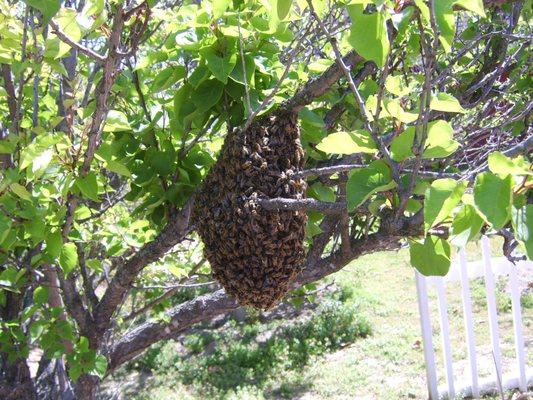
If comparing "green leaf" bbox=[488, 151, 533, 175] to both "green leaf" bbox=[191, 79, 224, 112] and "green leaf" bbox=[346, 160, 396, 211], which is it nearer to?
"green leaf" bbox=[346, 160, 396, 211]

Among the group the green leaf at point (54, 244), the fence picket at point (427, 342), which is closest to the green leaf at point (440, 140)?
the green leaf at point (54, 244)

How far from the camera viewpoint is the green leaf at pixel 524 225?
0.88 m

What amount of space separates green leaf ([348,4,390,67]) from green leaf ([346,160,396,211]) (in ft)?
0.93

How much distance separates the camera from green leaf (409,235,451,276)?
120 centimetres

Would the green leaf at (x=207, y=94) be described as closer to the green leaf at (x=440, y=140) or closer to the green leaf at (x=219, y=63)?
the green leaf at (x=219, y=63)

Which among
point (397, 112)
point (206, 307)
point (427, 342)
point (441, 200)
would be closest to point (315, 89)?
point (397, 112)

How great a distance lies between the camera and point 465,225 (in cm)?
95

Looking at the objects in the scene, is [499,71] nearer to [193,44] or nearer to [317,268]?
[317,268]

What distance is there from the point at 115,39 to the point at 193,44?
231mm

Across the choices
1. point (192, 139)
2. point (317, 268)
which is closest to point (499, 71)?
point (317, 268)

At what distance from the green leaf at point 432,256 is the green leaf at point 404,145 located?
18cm

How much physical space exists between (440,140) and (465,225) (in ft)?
0.77

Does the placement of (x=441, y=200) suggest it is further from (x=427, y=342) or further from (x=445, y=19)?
(x=427, y=342)

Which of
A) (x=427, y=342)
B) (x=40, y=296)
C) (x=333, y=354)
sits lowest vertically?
(x=333, y=354)
